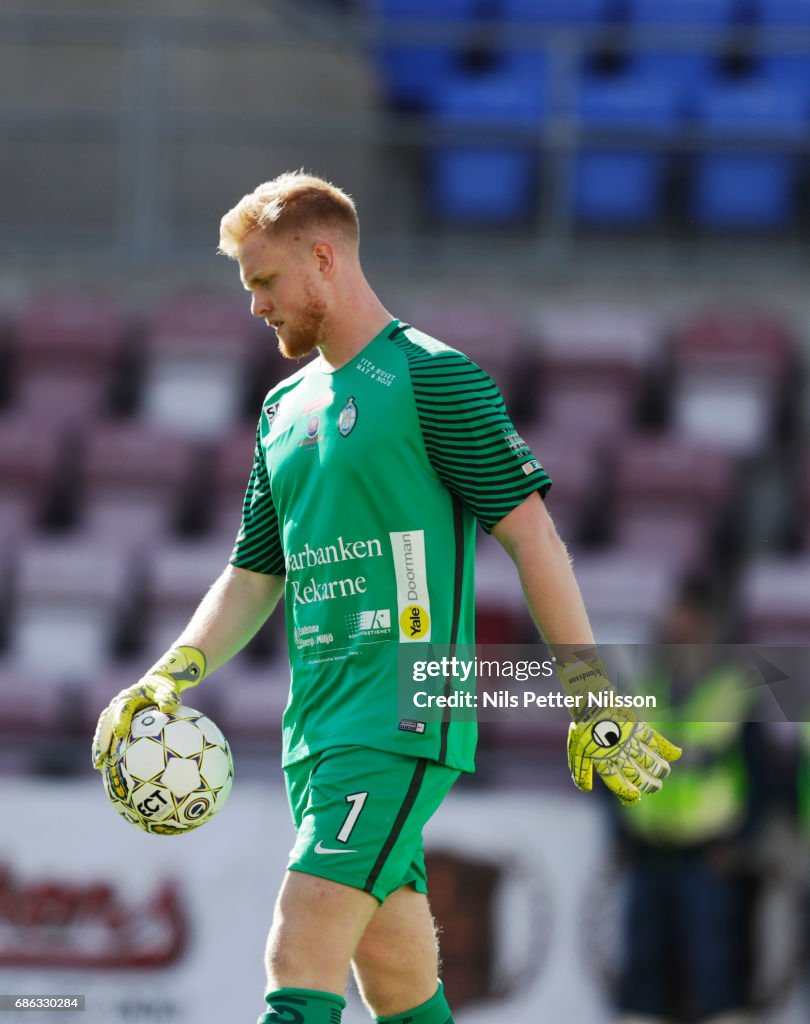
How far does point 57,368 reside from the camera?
10047 millimetres

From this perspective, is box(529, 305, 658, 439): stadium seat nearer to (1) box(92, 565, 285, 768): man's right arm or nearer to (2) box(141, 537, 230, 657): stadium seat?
(2) box(141, 537, 230, 657): stadium seat

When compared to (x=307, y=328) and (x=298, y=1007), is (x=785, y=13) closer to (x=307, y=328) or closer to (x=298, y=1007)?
(x=307, y=328)

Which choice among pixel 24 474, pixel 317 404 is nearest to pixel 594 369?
pixel 24 474

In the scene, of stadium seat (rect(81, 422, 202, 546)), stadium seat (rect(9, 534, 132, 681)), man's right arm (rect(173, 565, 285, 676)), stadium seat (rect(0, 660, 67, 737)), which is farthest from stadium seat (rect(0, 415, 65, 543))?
man's right arm (rect(173, 565, 285, 676))

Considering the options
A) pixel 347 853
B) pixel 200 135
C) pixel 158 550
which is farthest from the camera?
pixel 200 135

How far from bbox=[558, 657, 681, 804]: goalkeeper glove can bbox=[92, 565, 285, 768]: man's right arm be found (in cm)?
83

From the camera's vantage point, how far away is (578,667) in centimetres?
365

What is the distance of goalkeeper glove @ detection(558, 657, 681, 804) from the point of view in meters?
3.60

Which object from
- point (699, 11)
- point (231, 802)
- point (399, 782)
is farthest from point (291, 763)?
point (699, 11)

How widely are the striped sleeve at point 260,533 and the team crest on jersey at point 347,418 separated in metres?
0.33

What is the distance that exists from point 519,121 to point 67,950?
5530 millimetres

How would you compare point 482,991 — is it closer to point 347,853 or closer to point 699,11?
point 347,853

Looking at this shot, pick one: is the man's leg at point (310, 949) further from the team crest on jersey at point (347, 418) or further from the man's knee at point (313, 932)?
the team crest on jersey at point (347, 418)

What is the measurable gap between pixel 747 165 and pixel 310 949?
7688 mm
